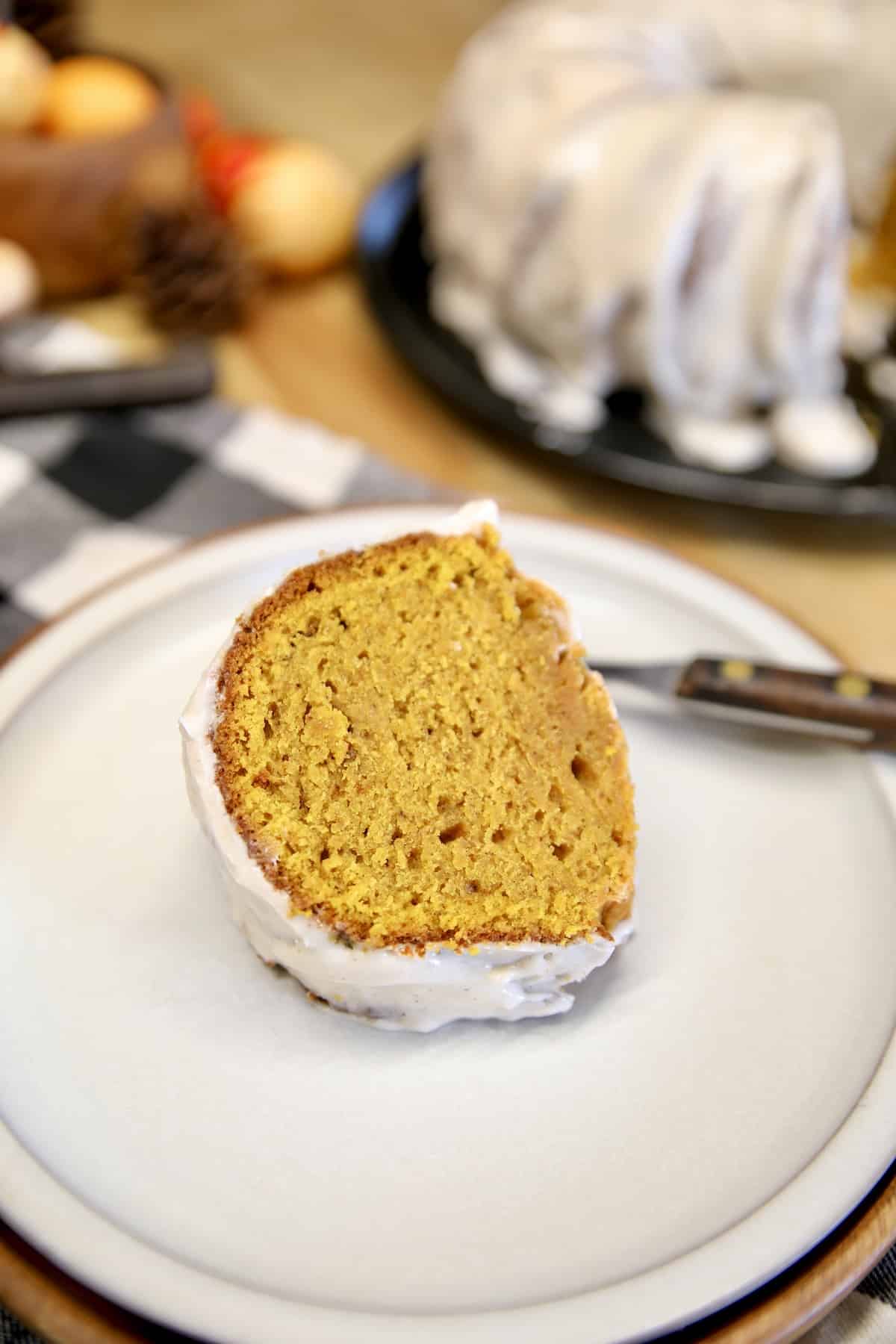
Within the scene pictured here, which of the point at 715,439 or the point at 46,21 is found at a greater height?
the point at 46,21

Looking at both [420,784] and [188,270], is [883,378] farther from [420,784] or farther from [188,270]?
[420,784]

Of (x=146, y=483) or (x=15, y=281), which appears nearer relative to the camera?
(x=146, y=483)

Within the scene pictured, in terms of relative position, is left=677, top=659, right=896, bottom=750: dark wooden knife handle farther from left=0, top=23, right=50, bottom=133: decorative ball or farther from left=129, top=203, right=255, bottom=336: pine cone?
left=0, top=23, right=50, bottom=133: decorative ball

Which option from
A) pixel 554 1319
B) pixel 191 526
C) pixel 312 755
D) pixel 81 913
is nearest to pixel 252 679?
pixel 312 755

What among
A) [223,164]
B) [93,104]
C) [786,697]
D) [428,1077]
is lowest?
[428,1077]

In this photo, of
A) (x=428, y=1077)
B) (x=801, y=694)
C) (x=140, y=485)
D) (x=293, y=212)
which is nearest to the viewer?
(x=428, y=1077)

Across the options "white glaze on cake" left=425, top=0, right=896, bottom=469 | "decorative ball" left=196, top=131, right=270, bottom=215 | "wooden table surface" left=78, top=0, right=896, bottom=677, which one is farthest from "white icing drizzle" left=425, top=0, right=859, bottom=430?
"decorative ball" left=196, top=131, right=270, bottom=215

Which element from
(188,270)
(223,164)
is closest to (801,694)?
(188,270)
